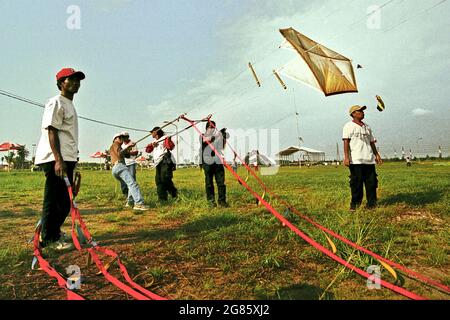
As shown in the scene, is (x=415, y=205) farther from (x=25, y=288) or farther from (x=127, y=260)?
(x=25, y=288)

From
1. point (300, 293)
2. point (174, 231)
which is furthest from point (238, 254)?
point (174, 231)

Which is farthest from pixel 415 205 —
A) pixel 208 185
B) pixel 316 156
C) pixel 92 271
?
pixel 316 156

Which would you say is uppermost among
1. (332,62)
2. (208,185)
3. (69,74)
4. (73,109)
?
(332,62)

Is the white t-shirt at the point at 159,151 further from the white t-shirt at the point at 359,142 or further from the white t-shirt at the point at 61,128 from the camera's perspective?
the white t-shirt at the point at 359,142

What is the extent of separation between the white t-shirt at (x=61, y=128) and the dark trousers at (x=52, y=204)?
0.33 ft

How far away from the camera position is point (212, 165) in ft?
20.4

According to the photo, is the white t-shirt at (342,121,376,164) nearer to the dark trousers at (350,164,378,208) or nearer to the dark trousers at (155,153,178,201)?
the dark trousers at (350,164,378,208)

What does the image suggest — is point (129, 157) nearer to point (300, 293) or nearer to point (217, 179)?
point (217, 179)

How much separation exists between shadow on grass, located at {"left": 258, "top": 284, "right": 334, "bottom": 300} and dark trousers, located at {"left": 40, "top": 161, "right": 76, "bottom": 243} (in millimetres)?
2416

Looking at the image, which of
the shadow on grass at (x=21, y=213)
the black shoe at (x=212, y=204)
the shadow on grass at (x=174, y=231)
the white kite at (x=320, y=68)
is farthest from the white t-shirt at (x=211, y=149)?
the shadow on grass at (x=21, y=213)

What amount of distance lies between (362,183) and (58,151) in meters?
4.95

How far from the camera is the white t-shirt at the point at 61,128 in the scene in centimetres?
305

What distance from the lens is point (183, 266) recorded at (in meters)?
2.72
